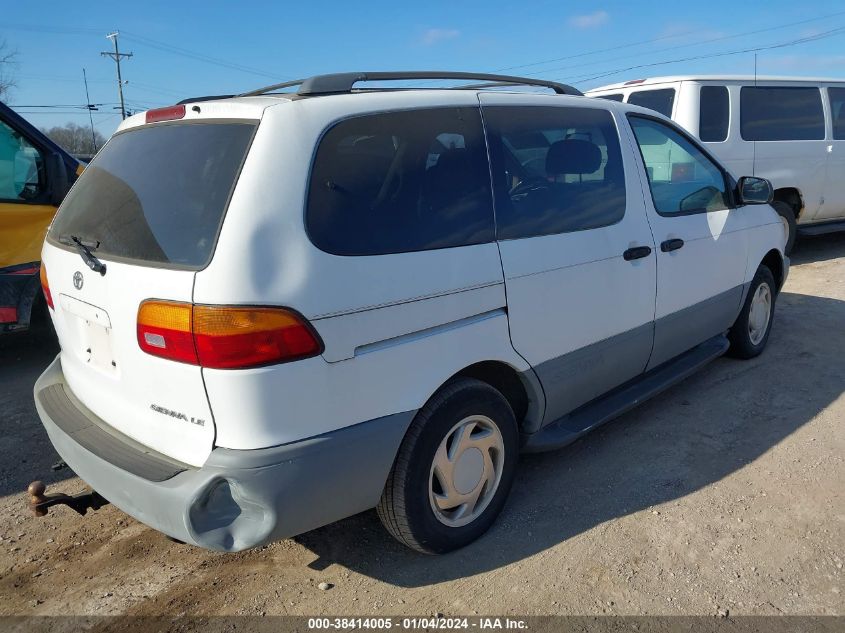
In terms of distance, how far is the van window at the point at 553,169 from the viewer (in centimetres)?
A: 288

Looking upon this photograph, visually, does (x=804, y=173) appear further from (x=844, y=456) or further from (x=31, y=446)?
(x=31, y=446)

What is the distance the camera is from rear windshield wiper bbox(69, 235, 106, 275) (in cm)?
244

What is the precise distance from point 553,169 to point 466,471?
4.90 ft

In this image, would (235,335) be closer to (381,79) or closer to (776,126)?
(381,79)

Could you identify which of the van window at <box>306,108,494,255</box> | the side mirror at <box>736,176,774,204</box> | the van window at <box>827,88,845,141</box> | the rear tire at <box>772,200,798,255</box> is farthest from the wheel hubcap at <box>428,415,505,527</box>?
the van window at <box>827,88,845,141</box>

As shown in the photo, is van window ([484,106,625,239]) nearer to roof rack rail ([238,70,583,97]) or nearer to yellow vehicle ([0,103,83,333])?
roof rack rail ([238,70,583,97])

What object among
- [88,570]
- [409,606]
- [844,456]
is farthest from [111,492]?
[844,456]

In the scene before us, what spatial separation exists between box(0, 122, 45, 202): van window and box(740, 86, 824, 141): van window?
689 cm

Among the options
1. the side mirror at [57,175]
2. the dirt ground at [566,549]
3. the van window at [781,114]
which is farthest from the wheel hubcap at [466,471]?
the van window at [781,114]

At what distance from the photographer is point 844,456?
354cm

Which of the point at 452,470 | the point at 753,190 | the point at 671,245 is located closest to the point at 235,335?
the point at 452,470

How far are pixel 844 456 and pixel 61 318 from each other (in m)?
3.94

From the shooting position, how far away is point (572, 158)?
10.9 ft

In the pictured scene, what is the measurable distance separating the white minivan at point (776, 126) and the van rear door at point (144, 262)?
19.4ft
